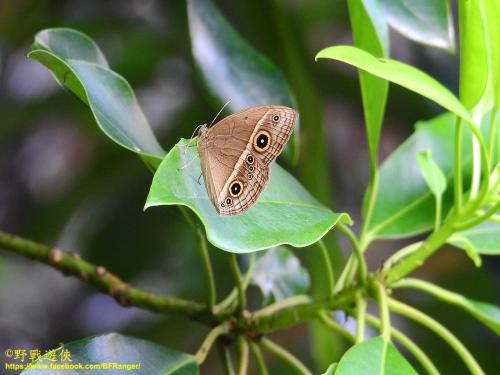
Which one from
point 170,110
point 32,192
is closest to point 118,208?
point 170,110

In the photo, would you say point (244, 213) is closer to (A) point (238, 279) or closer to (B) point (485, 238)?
(A) point (238, 279)

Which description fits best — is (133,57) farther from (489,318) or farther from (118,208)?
(489,318)

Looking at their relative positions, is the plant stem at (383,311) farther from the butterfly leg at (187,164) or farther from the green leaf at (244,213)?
the butterfly leg at (187,164)

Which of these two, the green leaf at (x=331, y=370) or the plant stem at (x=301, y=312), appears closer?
the green leaf at (x=331, y=370)

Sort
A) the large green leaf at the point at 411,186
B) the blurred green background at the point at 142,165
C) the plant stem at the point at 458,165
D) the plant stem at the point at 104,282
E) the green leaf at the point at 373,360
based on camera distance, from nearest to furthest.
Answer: the green leaf at the point at 373,360 < the plant stem at the point at 458,165 < the plant stem at the point at 104,282 < the large green leaf at the point at 411,186 < the blurred green background at the point at 142,165

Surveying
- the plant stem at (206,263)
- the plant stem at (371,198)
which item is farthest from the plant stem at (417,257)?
the plant stem at (206,263)

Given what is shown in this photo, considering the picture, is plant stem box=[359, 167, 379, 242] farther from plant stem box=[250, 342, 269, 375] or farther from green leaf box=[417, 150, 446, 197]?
plant stem box=[250, 342, 269, 375]
